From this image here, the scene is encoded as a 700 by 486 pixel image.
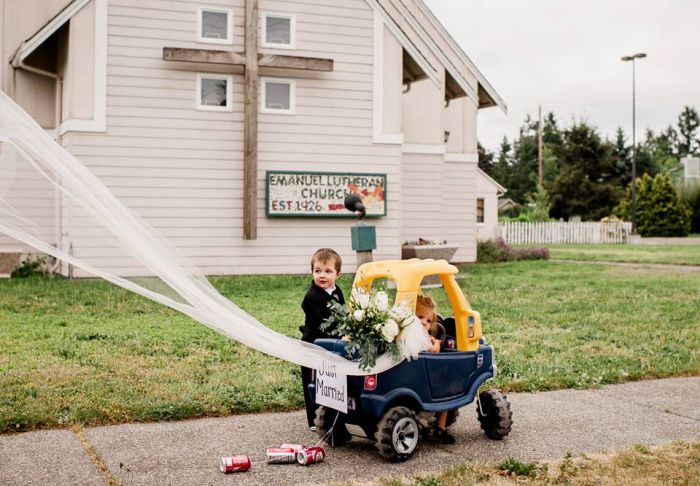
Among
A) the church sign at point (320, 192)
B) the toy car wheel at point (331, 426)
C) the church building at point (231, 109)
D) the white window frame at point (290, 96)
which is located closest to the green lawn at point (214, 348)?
the toy car wheel at point (331, 426)

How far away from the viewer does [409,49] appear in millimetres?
19359

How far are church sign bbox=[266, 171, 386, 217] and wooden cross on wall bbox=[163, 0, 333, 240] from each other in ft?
1.80

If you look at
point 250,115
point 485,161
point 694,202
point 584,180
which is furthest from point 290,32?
point 485,161

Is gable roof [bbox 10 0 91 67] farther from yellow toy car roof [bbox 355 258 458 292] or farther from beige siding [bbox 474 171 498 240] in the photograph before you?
beige siding [bbox 474 171 498 240]

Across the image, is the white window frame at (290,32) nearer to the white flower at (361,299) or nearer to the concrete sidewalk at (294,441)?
the concrete sidewalk at (294,441)

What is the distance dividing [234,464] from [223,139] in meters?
13.6

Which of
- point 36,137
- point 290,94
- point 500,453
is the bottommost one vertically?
point 500,453

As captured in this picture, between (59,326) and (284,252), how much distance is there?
8.53 m

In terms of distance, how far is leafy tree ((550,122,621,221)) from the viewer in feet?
210

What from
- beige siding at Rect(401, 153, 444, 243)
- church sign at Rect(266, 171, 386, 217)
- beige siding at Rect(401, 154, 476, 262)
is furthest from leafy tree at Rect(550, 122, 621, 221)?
church sign at Rect(266, 171, 386, 217)

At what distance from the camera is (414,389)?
5.73 meters

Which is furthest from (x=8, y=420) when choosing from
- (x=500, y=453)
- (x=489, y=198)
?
(x=489, y=198)

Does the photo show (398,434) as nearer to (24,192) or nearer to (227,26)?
(24,192)

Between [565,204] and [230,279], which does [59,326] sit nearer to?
[230,279]
